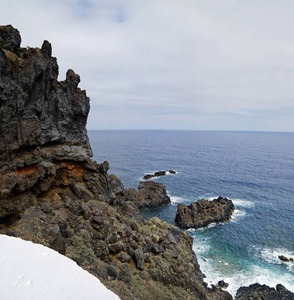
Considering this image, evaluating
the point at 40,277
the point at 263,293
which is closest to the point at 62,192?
the point at 40,277

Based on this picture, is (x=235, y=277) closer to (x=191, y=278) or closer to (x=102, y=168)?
(x=191, y=278)

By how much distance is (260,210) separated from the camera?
219ft

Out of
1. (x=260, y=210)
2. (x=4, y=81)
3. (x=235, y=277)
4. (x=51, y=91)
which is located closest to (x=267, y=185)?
(x=260, y=210)

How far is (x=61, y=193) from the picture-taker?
26.2m

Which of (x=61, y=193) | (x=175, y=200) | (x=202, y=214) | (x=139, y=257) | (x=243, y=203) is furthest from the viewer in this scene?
(x=175, y=200)

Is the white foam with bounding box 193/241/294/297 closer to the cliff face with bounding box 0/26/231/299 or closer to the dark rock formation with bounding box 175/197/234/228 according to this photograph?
the dark rock formation with bounding box 175/197/234/228

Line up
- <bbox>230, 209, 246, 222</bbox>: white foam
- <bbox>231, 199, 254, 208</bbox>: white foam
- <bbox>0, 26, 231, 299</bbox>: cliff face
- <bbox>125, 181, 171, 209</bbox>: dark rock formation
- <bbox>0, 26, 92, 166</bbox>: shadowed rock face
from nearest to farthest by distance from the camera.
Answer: <bbox>0, 26, 231, 299</bbox>: cliff face, <bbox>0, 26, 92, 166</bbox>: shadowed rock face, <bbox>230, 209, 246, 222</bbox>: white foam, <bbox>125, 181, 171, 209</bbox>: dark rock formation, <bbox>231, 199, 254, 208</bbox>: white foam

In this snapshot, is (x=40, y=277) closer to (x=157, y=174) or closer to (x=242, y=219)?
(x=242, y=219)

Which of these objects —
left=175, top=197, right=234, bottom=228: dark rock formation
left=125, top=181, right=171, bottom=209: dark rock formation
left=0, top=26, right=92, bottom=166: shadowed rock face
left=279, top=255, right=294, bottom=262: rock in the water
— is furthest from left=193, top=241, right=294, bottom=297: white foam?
left=0, top=26, right=92, bottom=166: shadowed rock face

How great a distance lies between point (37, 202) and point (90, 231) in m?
6.32

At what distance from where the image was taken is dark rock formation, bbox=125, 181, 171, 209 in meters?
69.8

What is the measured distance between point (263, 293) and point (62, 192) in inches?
1392

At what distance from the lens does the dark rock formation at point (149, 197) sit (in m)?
69.8

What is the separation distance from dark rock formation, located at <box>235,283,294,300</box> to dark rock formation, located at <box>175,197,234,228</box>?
73.2ft
